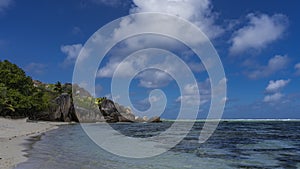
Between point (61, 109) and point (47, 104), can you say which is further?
point (61, 109)

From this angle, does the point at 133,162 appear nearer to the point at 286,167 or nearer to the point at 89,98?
the point at 286,167

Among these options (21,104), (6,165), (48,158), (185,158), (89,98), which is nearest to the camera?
(6,165)

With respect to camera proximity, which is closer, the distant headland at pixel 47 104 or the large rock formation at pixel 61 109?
the distant headland at pixel 47 104

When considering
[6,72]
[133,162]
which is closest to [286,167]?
[133,162]

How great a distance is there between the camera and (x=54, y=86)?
353ft

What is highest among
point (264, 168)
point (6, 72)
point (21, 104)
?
point (6, 72)

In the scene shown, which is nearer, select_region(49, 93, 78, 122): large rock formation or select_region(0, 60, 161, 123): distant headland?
select_region(0, 60, 161, 123): distant headland

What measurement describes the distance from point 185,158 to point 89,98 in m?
89.9

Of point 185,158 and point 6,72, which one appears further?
point 6,72

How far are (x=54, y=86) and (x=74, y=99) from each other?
17092 millimetres

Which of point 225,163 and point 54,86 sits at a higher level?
point 54,86

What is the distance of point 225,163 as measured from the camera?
57.1ft

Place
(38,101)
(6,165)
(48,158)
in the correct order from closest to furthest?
(6,165) → (48,158) → (38,101)

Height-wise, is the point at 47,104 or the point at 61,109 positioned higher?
the point at 47,104
